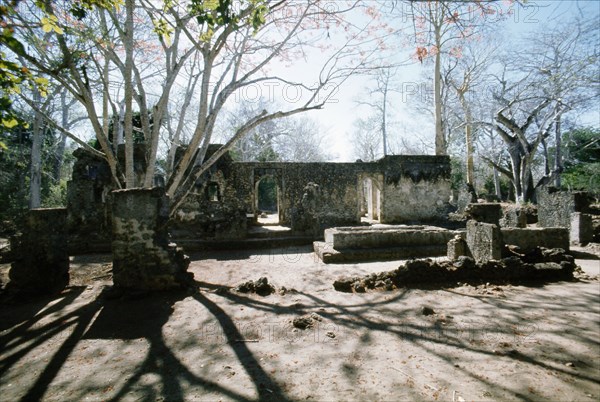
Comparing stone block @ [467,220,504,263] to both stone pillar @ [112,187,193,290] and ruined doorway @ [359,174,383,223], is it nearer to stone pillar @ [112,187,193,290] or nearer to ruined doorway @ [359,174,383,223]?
stone pillar @ [112,187,193,290]

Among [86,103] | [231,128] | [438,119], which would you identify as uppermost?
[231,128]

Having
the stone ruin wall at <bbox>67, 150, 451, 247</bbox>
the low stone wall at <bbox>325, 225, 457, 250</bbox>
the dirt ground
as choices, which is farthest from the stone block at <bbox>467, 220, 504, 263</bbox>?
the stone ruin wall at <bbox>67, 150, 451, 247</bbox>

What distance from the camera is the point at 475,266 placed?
534cm

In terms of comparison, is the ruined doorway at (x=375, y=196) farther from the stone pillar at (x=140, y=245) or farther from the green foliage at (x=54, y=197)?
the green foliage at (x=54, y=197)

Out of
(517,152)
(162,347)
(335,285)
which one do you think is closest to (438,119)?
(517,152)

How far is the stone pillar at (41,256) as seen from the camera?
5.02m

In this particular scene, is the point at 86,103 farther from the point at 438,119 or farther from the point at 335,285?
the point at 438,119

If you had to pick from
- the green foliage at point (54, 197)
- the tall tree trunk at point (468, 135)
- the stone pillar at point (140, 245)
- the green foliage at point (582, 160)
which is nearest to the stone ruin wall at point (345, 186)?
the tall tree trunk at point (468, 135)

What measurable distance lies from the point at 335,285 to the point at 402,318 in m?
1.47

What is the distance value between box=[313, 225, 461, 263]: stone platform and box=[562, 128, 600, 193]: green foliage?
18.6 metres

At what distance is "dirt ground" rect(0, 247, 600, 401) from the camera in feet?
7.66

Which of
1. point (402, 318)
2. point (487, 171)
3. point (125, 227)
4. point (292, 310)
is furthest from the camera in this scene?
point (487, 171)

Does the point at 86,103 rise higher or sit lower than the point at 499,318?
higher

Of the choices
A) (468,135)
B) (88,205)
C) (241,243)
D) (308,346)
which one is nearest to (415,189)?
(468,135)
